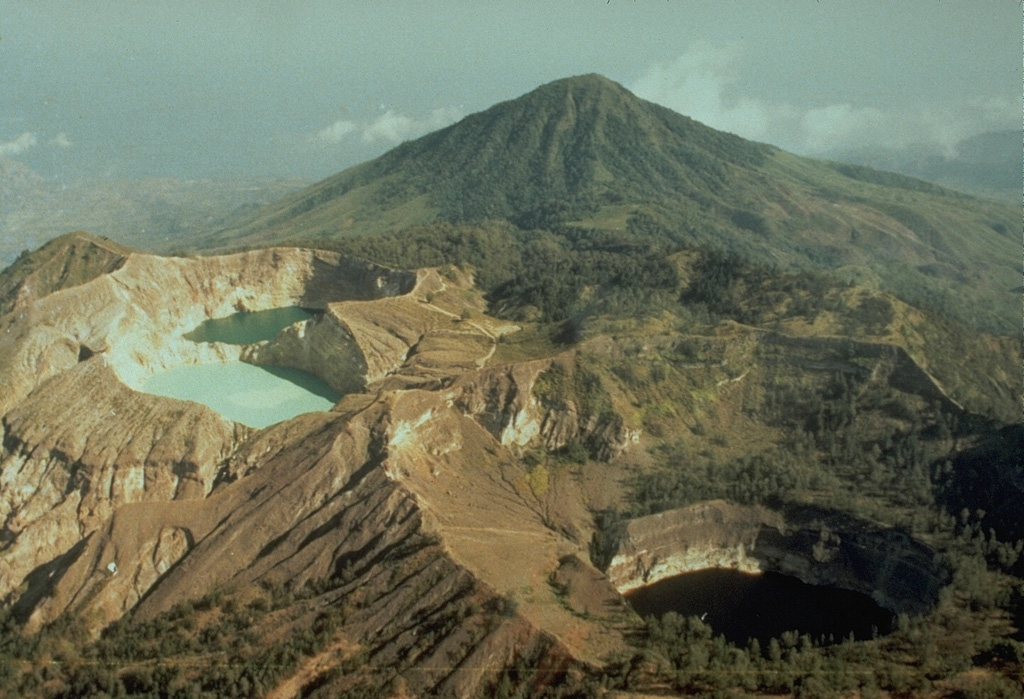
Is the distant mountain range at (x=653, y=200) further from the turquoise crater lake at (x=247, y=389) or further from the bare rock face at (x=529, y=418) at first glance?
the bare rock face at (x=529, y=418)

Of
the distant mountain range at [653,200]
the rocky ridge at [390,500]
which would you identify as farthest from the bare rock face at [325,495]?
the distant mountain range at [653,200]

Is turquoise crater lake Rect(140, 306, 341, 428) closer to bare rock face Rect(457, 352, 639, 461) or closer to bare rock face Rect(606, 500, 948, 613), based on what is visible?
bare rock face Rect(457, 352, 639, 461)

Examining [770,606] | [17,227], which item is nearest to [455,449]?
[770,606]

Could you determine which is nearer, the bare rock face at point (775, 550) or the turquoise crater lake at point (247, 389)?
the bare rock face at point (775, 550)

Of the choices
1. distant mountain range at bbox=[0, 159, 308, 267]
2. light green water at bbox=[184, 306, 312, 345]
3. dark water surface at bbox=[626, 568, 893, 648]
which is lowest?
dark water surface at bbox=[626, 568, 893, 648]

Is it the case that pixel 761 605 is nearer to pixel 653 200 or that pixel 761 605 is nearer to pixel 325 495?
pixel 325 495

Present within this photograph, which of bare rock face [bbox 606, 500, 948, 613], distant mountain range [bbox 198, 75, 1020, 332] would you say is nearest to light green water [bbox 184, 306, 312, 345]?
distant mountain range [bbox 198, 75, 1020, 332]
